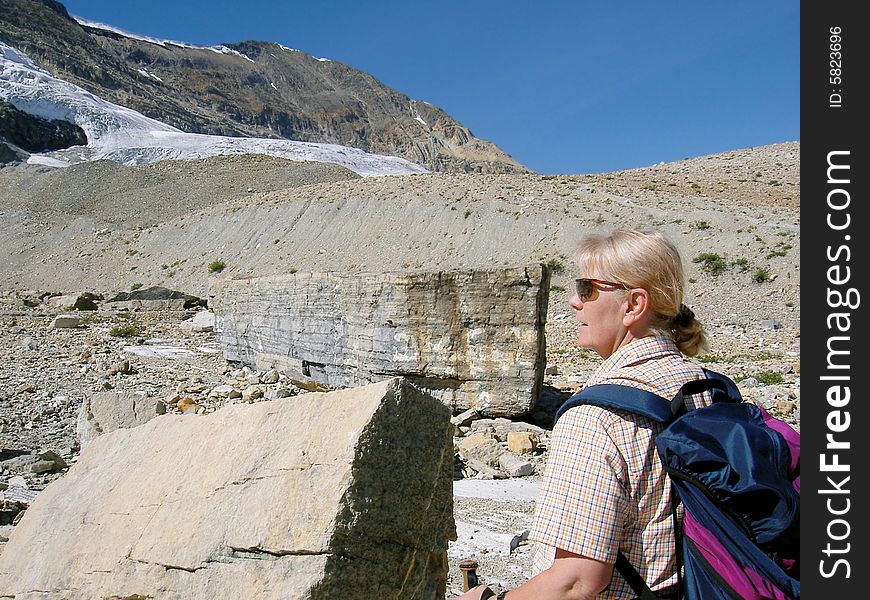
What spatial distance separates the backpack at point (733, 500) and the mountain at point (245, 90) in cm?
7232

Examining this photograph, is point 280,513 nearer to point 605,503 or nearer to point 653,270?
point 605,503

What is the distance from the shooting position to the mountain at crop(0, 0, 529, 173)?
69.9m

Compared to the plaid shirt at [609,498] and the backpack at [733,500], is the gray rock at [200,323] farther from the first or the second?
the backpack at [733,500]

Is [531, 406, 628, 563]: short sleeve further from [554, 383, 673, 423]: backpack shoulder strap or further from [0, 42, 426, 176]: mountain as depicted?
[0, 42, 426, 176]: mountain

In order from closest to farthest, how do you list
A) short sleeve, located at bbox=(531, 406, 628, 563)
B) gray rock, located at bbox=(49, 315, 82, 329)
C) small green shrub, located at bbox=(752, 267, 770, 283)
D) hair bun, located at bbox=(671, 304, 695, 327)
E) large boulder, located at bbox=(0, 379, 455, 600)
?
short sleeve, located at bbox=(531, 406, 628, 563)
hair bun, located at bbox=(671, 304, 695, 327)
large boulder, located at bbox=(0, 379, 455, 600)
gray rock, located at bbox=(49, 315, 82, 329)
small green shrub, located at bbox=(752, 267, 770, 283)

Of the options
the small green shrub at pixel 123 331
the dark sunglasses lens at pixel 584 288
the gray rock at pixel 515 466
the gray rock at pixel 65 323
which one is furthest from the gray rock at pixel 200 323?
the dark sunglasses lens at pixel 584 288

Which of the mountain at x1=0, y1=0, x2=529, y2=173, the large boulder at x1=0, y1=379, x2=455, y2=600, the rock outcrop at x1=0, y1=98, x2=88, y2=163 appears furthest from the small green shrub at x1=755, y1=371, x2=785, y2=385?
the mountain at x1=0, y1=0, x2=529, y2=173

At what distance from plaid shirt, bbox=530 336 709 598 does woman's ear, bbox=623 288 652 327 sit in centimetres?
33

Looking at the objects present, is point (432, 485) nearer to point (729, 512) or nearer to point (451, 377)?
point (729, 512)

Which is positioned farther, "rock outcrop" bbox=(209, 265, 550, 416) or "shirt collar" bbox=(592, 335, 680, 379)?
"rock outcrop" bbox=(209, 265, 550, 416)

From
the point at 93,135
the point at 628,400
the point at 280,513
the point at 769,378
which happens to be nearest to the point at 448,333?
the point at 769,378

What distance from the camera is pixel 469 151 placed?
360ft

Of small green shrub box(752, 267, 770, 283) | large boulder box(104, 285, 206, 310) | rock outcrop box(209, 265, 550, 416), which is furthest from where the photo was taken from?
large boulder box(104, 285, 206, 310)
